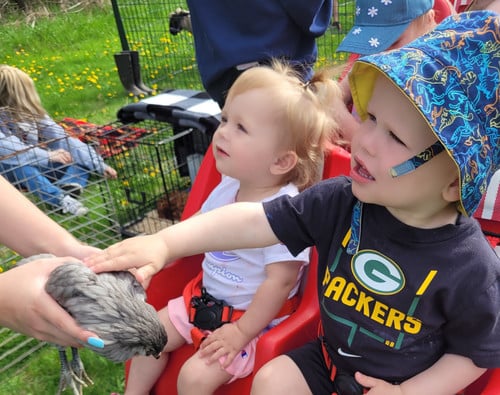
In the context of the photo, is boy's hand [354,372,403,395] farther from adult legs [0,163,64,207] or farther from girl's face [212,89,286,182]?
adult legs [0,163,64,207]

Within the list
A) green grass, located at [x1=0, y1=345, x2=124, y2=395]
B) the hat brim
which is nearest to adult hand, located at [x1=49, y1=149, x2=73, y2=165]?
green grass, located at [x1=0, y1=345, x2=124, y2=395]

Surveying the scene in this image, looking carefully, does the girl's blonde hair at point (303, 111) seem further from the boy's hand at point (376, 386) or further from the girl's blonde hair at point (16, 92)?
the girl's blonde hair at point (16, 92)

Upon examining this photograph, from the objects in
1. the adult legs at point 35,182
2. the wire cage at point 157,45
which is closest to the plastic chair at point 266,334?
the adult legs at point 35,182

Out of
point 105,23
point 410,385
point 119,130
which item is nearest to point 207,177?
point 410,385

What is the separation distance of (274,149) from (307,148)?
0.09 metres

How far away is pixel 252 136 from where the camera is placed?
1392 millimetres

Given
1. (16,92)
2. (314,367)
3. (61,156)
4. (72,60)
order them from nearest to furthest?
(314,367) → (61,156) → (16,92) → (72,60)

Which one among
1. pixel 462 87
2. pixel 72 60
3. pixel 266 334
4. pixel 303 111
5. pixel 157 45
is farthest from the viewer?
pixel 72 60

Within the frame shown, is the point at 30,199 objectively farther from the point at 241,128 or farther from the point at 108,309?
the point at 108,309

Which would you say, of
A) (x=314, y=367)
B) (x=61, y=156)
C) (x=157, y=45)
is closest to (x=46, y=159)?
(x=61, y=156)

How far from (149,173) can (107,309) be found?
7.36ft

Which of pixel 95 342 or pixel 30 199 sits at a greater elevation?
pixel 95 342

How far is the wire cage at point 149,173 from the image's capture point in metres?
2.69

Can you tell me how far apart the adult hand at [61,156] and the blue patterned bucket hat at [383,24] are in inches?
63.3
